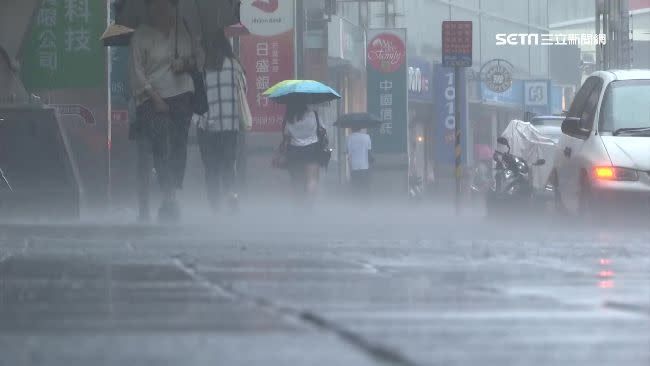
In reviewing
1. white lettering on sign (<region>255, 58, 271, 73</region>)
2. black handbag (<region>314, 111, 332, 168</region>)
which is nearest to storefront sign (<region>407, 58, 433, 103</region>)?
white lettering on sign (<region>255, 58, 271, 73</region>)

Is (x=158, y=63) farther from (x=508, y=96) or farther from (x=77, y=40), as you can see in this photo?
(x=508, y=96)

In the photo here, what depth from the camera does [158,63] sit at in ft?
41.0

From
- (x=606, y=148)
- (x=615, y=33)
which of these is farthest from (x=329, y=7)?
(x=606, y=148)

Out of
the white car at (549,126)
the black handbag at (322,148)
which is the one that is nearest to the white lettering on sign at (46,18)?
the black handbag at (322,148)

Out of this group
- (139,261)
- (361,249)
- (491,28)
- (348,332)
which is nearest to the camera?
(348,332)

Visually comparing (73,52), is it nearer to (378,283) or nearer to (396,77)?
(378,283)

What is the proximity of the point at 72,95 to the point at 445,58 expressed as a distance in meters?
8.71

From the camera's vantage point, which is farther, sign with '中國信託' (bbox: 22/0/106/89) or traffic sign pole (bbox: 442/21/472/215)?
traffic sign pole (bbox: 442/21/472/215)

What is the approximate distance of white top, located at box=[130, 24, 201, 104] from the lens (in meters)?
12.5

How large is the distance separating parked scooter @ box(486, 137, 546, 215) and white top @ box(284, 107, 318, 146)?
3953mm

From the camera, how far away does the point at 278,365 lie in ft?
13.3

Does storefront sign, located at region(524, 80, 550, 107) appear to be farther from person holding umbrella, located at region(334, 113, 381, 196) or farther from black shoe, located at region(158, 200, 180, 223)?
black shoe, located at region(158, 200, 180, 223)

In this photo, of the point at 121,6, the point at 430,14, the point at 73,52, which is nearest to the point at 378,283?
the point at 121,6

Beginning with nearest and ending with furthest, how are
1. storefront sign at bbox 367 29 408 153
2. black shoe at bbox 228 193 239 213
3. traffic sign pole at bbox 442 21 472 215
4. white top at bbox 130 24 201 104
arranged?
white top at bbox 130 24 201 104, black shoe at bbox 228 193 239 213, traffic sign pole at bbox 442 21 472 215, storefront sign at bbox 367 29 408 153
